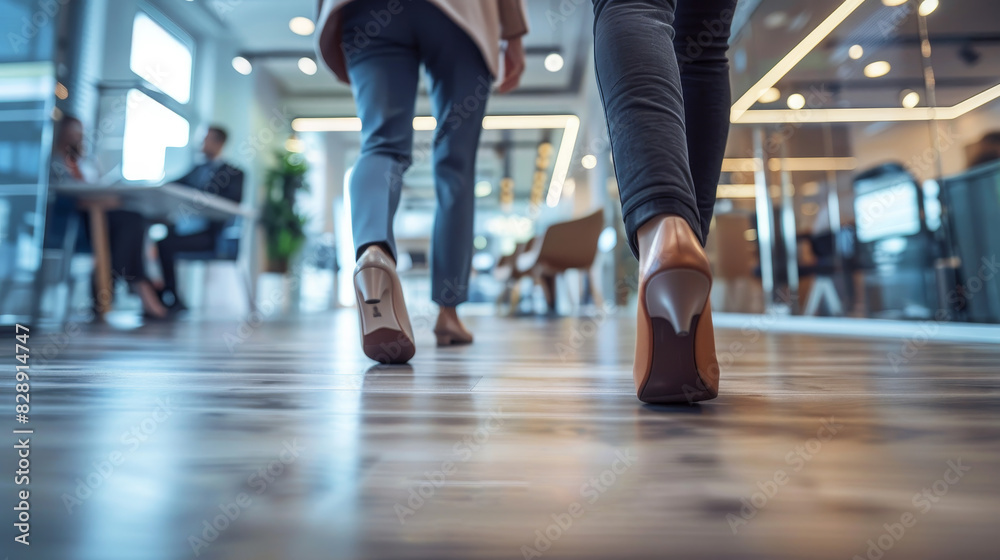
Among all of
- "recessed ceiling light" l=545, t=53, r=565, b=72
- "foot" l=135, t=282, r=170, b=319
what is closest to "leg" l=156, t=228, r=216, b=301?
"foot" l=135, t=282, r=170, b=319

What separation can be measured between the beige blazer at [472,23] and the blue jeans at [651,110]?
0.48 metres

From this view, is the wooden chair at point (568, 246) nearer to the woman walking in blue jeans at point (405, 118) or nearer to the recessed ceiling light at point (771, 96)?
the recessed ceiling light at point (771, 96)

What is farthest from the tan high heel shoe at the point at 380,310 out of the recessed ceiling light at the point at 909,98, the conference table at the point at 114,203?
the conference table at the point at 114,203

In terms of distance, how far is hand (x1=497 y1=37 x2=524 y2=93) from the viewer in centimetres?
129

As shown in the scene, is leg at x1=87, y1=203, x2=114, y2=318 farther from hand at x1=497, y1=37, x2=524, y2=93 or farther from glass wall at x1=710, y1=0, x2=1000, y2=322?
glass wall at x1=710, y1=0, x2=1000, y2=322

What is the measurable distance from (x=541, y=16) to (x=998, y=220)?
4.31m

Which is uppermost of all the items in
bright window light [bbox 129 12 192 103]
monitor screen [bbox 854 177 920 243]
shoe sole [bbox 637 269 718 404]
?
bright window light [bbox 129 12 192 103]

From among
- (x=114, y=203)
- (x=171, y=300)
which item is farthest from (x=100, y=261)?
(x=171, y=300)

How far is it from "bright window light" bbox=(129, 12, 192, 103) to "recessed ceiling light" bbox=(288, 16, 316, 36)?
99cm

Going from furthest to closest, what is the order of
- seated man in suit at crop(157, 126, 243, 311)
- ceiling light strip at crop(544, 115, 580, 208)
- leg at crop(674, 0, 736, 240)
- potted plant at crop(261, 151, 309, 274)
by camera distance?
ceiling light strip at crop(544, 115, 580, 208)
potted plant at crop(261, 151, 309, 274)
seated man in suit at crop(157, 126, 243, 311)
leg at crop(674, 0, 736, 240)

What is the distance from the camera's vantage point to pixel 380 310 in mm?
789

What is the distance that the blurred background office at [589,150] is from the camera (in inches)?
60.7

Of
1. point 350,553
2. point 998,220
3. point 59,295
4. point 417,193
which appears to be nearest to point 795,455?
point 350,553

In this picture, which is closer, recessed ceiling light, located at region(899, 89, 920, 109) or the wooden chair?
recessed ceiling light, located at region(899, 89, 920, 109)
